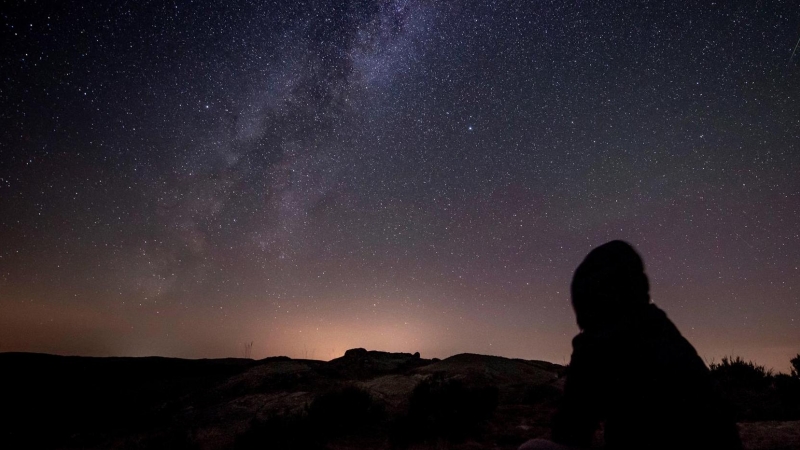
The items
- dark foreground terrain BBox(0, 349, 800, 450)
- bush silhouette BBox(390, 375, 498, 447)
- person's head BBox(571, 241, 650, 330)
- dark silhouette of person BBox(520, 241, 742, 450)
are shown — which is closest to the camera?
dark silhouette of person BBox(520, 241, 742, 450)

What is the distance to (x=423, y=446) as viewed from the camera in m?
4.80

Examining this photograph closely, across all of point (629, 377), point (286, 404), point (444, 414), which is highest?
point (629, 377)

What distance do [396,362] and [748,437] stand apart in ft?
26.6

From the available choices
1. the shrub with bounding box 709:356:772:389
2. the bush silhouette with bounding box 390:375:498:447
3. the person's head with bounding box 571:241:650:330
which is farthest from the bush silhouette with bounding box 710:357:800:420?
the person's head with bounding box 571:241:650:330

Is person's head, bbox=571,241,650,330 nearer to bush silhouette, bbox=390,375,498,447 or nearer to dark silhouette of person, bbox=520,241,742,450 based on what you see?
dark silhouette of person, bbox=520,241,742,450

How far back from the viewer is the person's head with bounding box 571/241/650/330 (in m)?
2.27

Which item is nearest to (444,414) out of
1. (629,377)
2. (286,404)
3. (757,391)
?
(286,404)

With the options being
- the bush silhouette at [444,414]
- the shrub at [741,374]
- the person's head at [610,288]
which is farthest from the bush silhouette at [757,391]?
the person's head at [610,288]

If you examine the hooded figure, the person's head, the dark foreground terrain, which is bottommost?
the dark foreground terrain

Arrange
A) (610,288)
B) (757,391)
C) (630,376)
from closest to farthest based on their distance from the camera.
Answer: (630,376)
(610,288)
(757,391)

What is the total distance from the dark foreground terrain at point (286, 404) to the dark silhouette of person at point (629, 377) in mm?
3018

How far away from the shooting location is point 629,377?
1.97 meters

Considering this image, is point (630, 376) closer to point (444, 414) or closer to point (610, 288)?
point (610, 288)

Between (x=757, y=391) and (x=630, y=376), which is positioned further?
(x=757, y=391)
